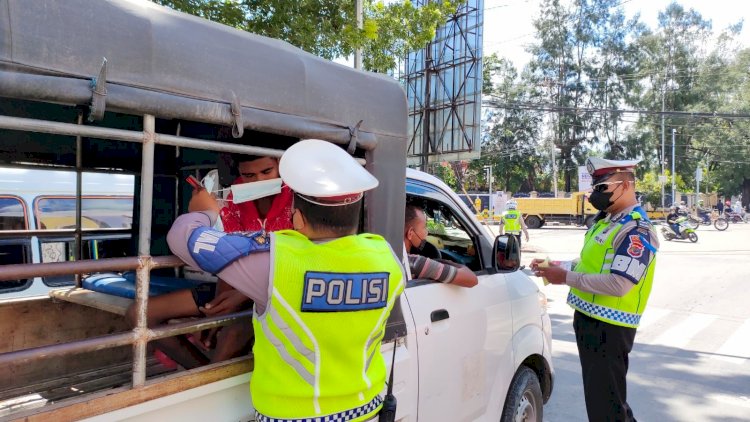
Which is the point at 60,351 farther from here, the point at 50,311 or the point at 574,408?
the point at 574,408

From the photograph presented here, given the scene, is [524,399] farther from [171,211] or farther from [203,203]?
[171,211]

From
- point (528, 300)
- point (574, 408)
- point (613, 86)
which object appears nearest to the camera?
point (528, 300)

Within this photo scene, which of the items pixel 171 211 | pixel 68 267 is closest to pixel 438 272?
pixel 68 267

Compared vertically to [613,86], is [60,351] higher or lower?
lower

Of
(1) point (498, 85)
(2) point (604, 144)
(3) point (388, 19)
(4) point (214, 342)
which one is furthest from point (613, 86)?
(4) point (214, 342)

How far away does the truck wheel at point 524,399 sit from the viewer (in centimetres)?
297

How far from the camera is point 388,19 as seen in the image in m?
8.34

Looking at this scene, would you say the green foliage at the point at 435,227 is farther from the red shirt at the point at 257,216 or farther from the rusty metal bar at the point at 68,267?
the rusty metal bar at the point at 68,267

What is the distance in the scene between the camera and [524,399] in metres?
3.15

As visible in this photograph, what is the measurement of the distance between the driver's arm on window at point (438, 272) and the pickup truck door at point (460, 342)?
42 millimetres

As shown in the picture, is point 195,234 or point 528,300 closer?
point 195,234

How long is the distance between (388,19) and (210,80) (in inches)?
289

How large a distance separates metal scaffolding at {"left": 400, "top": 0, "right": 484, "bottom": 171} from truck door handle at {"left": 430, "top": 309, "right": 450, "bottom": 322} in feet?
40.0

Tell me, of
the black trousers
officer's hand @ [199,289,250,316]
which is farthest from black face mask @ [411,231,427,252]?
officer's hand @ [199,289,250,316]
